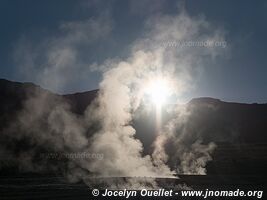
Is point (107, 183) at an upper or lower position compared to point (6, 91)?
lower

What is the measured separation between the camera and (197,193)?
116 ft

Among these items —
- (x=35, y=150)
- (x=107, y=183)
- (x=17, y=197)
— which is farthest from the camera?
(x=35, y=150)

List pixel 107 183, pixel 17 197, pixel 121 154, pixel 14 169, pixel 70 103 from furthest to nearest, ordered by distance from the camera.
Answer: pixel 70 103 < pixel 14 169 < pixel 121 154 < pixel 107 183 < pixel 17 197

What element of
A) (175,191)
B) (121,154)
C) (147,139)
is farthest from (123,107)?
(147,139)

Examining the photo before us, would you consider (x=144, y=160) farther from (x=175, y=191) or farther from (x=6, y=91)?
(x=6, y=91)

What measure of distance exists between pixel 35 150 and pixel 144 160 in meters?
37.7

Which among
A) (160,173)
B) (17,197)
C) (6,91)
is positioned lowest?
(17,197)

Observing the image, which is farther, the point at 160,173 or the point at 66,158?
the point at 66,158

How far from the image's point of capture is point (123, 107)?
5444cm

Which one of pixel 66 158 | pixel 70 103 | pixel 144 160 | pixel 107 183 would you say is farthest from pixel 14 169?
pixel 70 103

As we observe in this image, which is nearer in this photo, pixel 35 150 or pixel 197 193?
pixel 197 193

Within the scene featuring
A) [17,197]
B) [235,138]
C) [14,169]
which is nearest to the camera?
[17,197]

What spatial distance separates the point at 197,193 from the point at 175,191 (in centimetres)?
192

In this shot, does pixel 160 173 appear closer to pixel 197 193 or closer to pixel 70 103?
pixel 197 193
